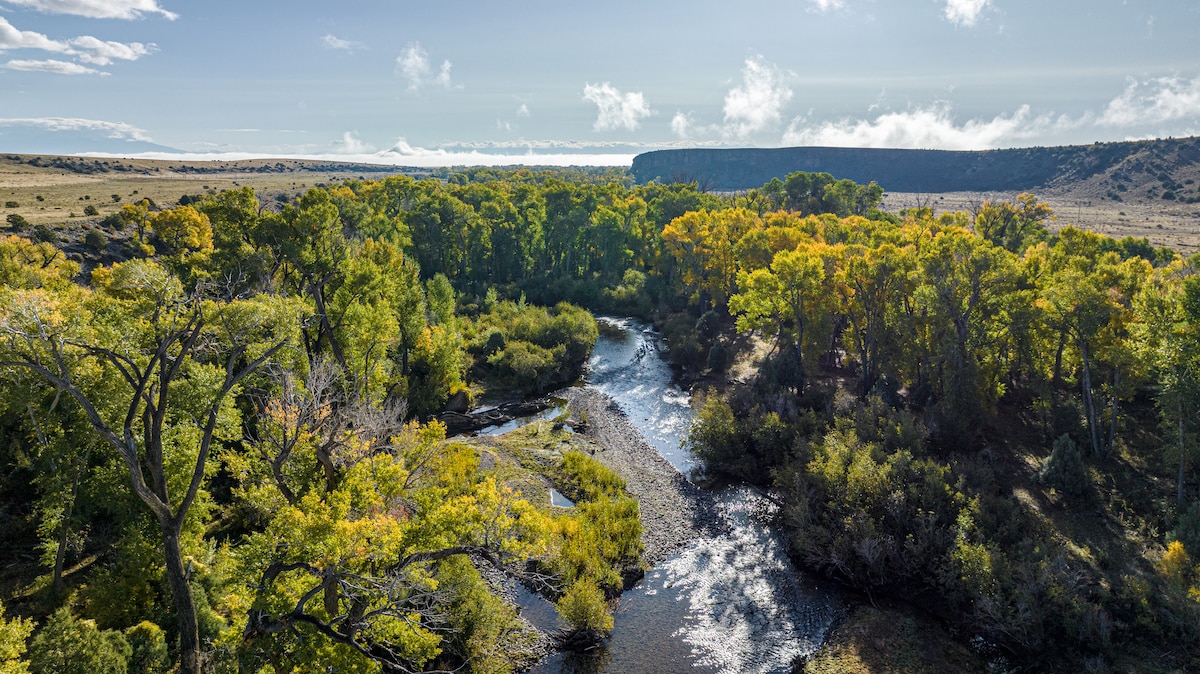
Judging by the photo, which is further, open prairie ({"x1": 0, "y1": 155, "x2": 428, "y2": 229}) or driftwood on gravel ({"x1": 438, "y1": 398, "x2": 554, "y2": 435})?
open prairie ({"x1": 0, "y1": 155, "x2": 428, "y2": 229})

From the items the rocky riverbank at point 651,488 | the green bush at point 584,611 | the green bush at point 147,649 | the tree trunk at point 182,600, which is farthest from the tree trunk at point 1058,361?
the green bush at point 147,649

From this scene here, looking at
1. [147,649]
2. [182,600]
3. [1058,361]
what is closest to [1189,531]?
[1058,361]

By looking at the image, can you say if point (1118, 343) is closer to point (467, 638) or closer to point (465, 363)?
point (467, 638)

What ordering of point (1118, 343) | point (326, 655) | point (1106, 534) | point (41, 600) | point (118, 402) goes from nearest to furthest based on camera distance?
point (326, 655) → point (118, 402) → point (41, 600) → point (1106, 534) → point (1118, 343)

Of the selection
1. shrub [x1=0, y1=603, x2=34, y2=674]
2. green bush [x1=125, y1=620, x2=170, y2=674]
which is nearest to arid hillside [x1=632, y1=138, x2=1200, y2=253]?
green bush [x1=125, y1=620, x2=170, y2=674]

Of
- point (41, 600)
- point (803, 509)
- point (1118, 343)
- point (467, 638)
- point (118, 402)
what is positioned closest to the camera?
point (118, 402)

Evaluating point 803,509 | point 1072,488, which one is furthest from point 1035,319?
point 803,509

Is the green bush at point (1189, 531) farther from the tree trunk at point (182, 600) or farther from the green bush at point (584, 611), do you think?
the tree trunk at point (182, 600)

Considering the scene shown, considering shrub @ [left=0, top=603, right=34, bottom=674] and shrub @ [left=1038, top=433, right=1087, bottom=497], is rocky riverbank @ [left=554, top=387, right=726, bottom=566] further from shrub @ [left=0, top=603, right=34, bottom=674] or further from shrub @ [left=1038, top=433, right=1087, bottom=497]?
shrub @ [left=0, top=603, right=34, bottom=674]
